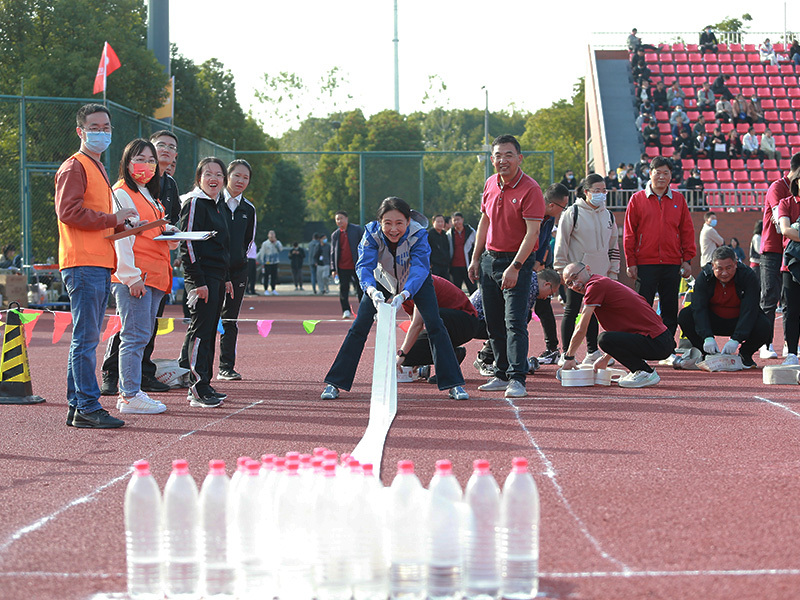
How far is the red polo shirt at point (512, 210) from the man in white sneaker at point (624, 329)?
3.27 ft

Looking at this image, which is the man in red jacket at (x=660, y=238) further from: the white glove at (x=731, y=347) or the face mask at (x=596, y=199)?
the white glove at (x=731, y=347)

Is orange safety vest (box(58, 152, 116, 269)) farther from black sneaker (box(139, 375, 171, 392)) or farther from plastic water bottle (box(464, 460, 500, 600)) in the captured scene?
plastic water bottle (box(464, 460, 500, 600))

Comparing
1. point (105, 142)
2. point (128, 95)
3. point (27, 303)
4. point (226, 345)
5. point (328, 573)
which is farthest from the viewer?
point (128, 95)

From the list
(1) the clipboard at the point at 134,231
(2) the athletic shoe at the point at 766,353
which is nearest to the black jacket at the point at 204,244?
(1) the clipboard at the point at 134,231

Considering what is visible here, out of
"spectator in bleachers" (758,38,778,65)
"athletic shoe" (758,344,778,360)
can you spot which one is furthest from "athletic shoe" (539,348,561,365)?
"spectator in bleachers" (758,38,778,65)

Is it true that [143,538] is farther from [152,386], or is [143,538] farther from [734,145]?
[734,145]

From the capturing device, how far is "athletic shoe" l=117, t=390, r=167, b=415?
747cm

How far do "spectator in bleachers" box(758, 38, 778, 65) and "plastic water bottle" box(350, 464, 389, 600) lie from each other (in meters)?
41.1

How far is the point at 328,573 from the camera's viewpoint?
3328mm

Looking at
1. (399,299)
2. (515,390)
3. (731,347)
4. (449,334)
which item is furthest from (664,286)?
(399,299)


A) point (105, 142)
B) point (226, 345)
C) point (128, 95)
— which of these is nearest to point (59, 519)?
point (105, 142)

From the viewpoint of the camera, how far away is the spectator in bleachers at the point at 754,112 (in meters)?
35.8

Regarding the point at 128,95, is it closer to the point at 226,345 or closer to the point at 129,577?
the point at 226,345

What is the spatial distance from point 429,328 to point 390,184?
848 inches
